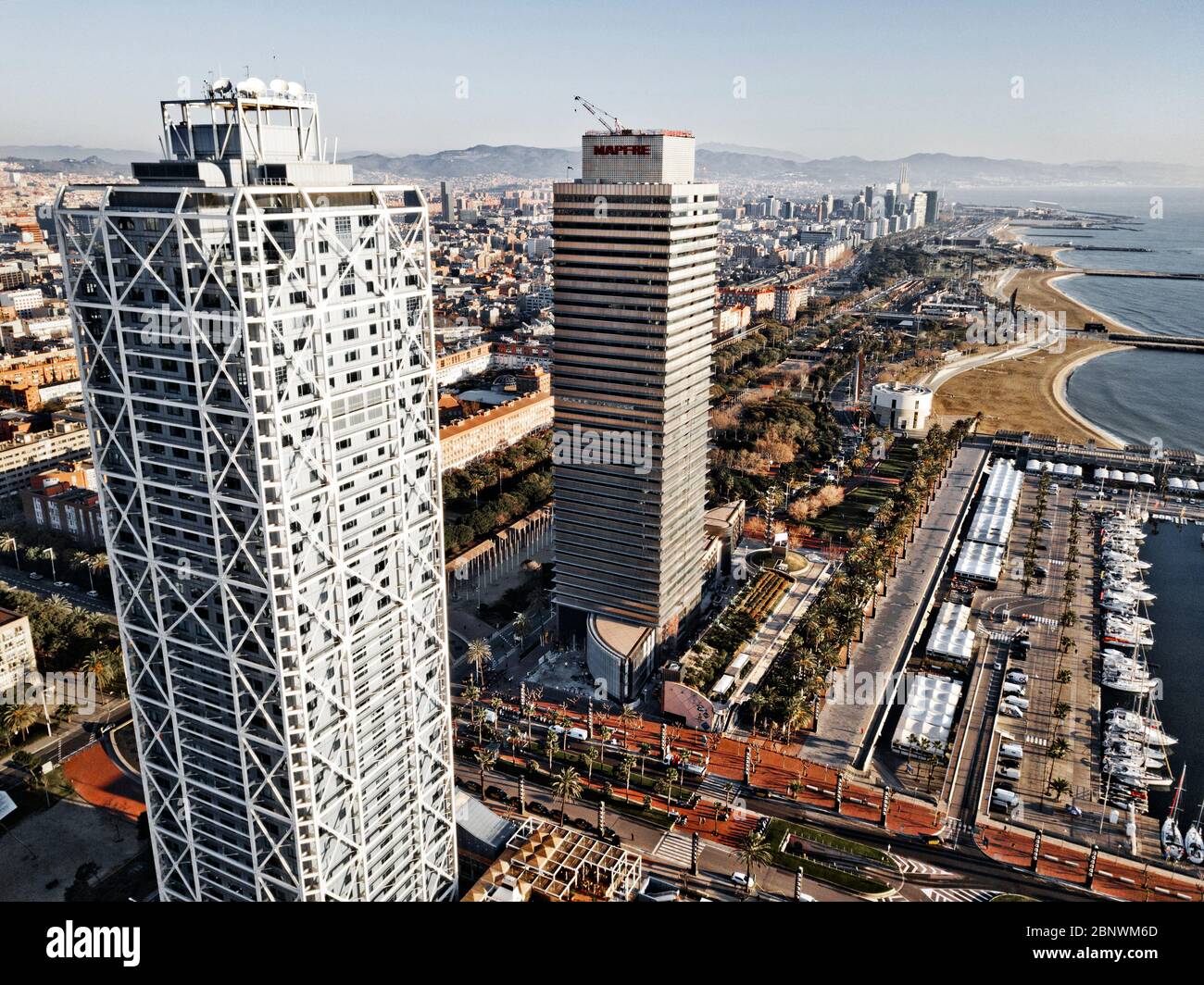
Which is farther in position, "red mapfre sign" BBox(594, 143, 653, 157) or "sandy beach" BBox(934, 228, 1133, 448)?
"sandy beach" BBox(934, 228, 1133, 448)

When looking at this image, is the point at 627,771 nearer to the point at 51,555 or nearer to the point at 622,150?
the point at 622,150

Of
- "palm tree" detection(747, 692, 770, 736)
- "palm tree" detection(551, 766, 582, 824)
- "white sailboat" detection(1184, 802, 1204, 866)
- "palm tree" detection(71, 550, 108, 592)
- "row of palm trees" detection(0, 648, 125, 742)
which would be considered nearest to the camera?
"white sailboat" detection(1184, 802, 1204, 866)

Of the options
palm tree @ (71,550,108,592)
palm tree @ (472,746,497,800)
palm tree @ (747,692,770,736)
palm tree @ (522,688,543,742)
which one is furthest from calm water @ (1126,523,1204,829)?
palm tree @ (71,550,108,592)

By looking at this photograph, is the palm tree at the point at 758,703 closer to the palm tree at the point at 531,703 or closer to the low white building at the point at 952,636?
the palm tree at the point at 531,703

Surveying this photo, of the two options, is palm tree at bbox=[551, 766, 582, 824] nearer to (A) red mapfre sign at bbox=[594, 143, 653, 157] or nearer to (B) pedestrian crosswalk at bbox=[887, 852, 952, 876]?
(B) pedestrian crosswalk at bbox=[887, 852, 952, 876]

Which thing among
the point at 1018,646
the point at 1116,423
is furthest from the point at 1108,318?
the point at 1018,646

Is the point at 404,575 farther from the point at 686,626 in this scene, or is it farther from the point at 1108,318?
the point at 1108,318

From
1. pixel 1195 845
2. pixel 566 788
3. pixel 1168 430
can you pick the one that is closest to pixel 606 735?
pixel 566 788
